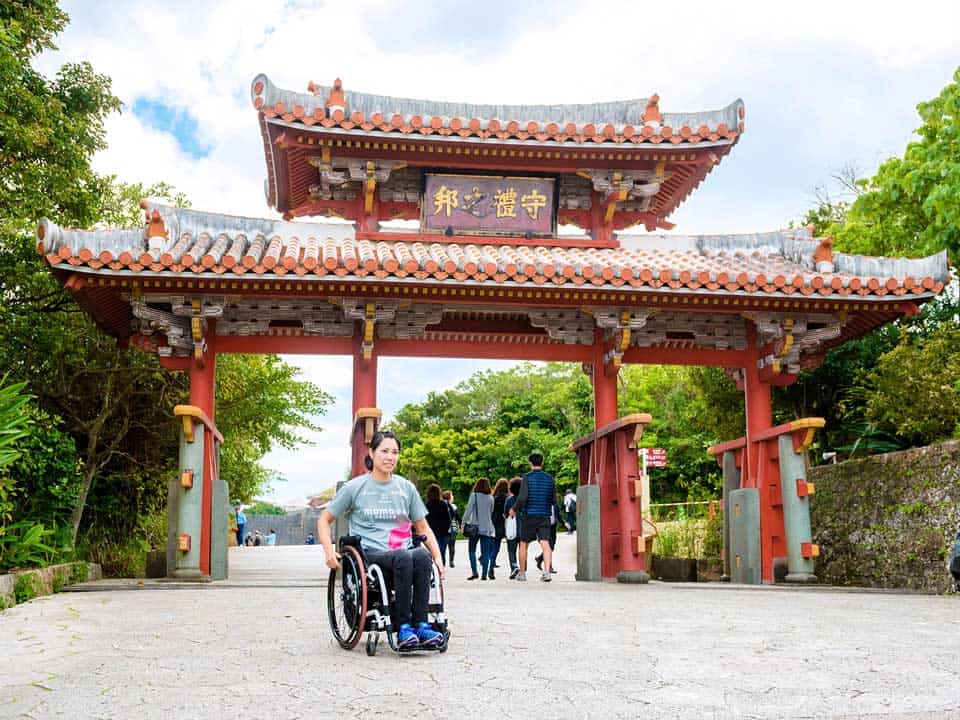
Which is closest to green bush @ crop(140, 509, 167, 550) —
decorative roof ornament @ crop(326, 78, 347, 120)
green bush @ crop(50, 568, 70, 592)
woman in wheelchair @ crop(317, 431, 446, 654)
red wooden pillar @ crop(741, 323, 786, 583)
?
green bush @ crop(50, 568, 70, 592)

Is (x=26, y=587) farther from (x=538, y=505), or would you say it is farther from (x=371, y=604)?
(x=538, y=505)

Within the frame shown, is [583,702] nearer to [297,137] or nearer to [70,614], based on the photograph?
[70,614]

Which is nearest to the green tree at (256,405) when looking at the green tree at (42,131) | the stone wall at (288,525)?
the green tree at (42,131)

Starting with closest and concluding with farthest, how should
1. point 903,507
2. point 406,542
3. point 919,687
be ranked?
point 919,687 < point 406,542 < point 903,507

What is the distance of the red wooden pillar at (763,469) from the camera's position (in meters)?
13.2

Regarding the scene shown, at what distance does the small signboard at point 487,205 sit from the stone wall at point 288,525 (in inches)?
1699

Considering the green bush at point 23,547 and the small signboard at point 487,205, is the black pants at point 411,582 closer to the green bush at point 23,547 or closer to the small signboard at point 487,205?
the green bush at point 23,547

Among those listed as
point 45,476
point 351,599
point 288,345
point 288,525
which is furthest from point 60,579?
point 288,525

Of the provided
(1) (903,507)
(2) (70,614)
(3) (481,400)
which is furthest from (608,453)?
(3) (481,400)

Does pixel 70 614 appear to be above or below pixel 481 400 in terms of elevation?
below

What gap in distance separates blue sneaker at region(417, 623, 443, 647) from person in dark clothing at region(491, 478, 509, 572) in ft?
32.0

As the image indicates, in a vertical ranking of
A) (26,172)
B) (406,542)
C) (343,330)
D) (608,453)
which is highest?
(26,172)

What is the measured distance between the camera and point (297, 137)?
13828 mm

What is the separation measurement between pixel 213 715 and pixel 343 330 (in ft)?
Result: 29.1
